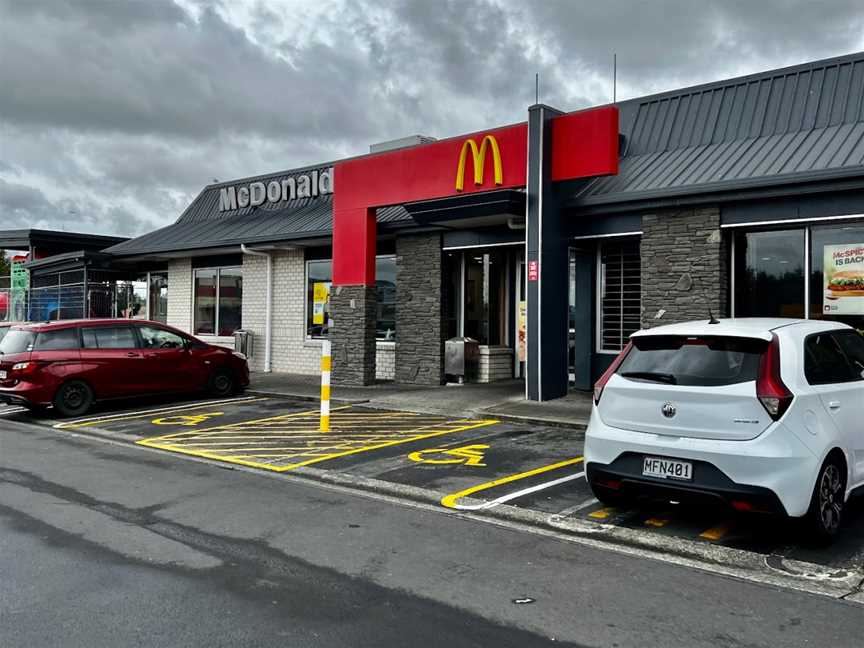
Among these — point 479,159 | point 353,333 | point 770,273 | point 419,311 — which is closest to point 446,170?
point 479,159

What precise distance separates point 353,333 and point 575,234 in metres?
5.19

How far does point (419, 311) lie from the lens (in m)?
16.1

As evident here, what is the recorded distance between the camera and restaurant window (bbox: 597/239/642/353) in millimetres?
14133

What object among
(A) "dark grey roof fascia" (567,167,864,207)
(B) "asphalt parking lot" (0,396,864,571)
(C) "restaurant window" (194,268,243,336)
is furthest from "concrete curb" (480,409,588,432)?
(C) "restaurant window" (194,268,243,336)

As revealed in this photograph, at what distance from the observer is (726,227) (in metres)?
11.8

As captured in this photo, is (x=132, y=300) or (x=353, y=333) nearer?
(x=353, y=333)

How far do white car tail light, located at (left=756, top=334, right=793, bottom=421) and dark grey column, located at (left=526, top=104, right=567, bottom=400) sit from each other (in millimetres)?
7395

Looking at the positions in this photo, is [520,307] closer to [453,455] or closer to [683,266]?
[683,266]

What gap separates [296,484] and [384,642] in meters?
3.99

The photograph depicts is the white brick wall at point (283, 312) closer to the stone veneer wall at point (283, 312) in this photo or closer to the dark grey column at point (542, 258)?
the stone veneer wall at point (283, 312)

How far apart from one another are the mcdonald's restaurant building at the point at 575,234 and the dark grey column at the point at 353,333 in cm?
4

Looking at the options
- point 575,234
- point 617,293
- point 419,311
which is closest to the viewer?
point 575,234

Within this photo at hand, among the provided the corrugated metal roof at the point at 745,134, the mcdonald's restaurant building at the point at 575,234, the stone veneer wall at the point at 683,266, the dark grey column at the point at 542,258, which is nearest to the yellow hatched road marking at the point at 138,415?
the mcdonald's restaurant building at the point at 575,234

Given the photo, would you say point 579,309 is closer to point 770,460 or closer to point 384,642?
point 770,460
